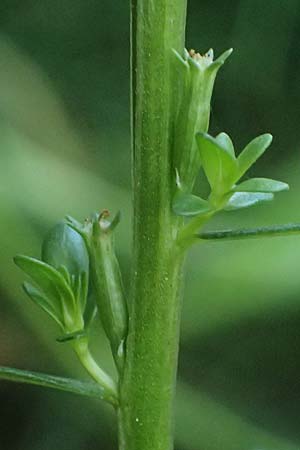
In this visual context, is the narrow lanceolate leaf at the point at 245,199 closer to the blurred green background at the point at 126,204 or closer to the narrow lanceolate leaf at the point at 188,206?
the narrow lanceolate leaf at the point at 188,206

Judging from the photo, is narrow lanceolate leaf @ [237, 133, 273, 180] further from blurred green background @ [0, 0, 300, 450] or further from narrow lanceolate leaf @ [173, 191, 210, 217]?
blurred green background @ [0, 0, 300, 450]

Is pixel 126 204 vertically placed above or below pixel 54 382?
above

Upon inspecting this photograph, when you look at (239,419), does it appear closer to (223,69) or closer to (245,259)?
(245,259)

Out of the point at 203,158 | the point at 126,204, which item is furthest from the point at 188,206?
the point at 126,204

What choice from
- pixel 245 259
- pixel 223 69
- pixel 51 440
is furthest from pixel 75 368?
pixel 223 69

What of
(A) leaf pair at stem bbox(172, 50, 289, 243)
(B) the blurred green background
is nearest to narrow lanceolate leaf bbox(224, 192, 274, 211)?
(A) leaf pair at stem bbox(172, 50, 289, 243)

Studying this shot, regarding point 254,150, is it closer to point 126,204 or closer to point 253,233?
point 253,233
